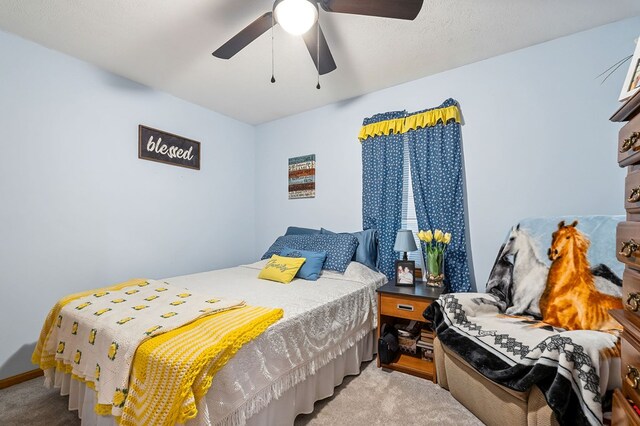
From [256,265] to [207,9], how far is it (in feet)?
7.24

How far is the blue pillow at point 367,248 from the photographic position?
272cm

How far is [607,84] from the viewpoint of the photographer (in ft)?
6.47

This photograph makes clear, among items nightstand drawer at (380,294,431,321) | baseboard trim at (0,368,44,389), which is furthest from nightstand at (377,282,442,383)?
baseboard trim at (0,368,44,389)

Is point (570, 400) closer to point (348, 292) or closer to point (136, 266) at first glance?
point (348, 292)

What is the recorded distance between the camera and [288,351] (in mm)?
1563

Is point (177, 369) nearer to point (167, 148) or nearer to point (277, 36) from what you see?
point (277, 36)

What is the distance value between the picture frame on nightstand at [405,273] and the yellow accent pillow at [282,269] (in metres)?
0.83

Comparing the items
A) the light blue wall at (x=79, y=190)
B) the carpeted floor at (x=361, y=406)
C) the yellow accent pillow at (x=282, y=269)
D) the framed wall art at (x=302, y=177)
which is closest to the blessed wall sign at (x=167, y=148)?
the light blue wall at (x=79, y=190)

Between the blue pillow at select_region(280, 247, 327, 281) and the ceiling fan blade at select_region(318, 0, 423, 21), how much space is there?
1846 millimetres

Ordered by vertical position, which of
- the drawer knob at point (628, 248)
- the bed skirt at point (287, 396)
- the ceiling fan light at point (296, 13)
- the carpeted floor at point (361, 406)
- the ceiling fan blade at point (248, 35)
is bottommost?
the carpeted floor at point (361, 406)

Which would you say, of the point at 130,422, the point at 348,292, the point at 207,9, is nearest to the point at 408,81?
the point at 207,9

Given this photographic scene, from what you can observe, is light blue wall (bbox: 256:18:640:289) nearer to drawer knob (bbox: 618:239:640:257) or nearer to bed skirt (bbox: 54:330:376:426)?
bed skirt (bbox: 54:330:376:426)

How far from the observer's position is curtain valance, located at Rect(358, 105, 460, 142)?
8.14 ft

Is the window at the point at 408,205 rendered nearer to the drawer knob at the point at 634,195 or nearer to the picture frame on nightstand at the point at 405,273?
the picture frame on nightstand at the point at 405,273
